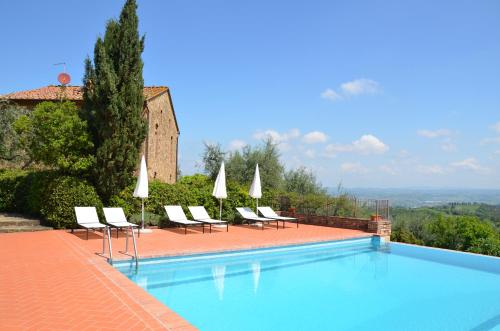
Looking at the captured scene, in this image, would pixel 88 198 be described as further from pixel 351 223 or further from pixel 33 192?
pixel 351 223

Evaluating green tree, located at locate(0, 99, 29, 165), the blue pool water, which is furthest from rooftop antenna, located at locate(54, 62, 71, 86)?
the blue pool water

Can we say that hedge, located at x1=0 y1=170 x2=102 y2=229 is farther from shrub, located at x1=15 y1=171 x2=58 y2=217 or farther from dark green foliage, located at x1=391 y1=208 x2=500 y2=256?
dark green foliage, located at x1=391 y1=208 x2=500 y2=256

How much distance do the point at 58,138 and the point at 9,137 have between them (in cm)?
822

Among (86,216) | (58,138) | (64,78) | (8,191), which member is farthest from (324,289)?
(64,78)

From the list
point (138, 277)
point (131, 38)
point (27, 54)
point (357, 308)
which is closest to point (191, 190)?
point (131, 38)

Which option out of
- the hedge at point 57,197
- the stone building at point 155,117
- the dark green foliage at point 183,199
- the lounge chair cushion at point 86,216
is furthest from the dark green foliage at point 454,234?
the stone building at point 155,117

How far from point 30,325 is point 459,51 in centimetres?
1626

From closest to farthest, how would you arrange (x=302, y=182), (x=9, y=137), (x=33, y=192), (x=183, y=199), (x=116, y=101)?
(x=116, y=101) < (x=33, y=192) < (x=183, y=199) < (x=9, y=137) < (x=302, y=182)

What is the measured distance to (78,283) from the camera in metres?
6.42

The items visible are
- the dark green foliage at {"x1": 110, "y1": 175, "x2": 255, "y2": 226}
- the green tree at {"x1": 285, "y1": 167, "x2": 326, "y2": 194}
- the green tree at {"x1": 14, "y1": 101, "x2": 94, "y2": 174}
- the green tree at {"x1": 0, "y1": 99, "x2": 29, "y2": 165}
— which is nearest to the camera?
the green tree at {"x1": 14, "y1": 101, "x2": 94, "y2": 174}

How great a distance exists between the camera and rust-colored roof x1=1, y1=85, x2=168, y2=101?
22.2m

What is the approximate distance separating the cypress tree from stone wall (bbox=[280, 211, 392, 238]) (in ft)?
28.0

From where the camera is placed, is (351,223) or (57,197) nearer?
(57,197)

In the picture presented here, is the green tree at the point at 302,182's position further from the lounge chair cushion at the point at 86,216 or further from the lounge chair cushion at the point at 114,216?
the lounge chair cushion at the point at 86,216
